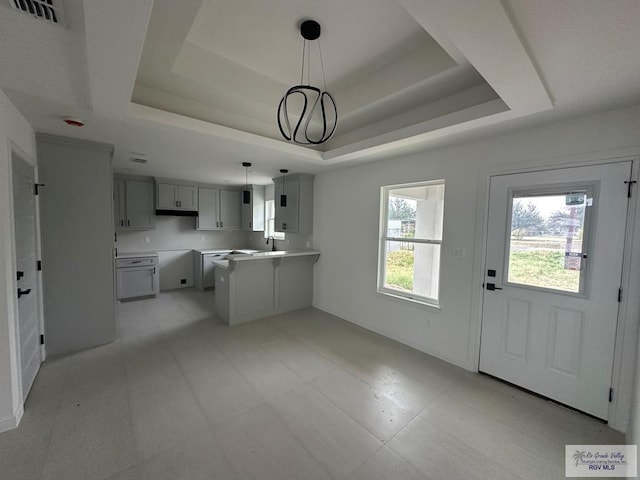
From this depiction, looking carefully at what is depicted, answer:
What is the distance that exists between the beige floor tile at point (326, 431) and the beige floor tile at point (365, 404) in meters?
0.07

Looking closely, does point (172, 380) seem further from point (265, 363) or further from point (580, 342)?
point (580, 342)

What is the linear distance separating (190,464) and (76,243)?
2709mm

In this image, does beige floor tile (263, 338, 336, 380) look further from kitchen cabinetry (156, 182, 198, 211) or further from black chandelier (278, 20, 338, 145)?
kitchen cabinetry (156, 182, 198, 211)

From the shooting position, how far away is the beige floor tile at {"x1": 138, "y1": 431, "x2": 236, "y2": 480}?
1554 millimetres

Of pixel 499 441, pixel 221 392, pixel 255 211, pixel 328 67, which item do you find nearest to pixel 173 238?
pixel 255 211

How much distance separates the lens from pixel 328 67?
2221mm

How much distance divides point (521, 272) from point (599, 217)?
700mm

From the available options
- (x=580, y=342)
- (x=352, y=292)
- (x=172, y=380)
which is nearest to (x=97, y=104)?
(x=172, y=380)

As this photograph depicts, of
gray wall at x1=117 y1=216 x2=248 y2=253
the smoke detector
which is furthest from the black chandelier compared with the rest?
gray wall at x1=117 y1=216 x2=248 y2=253

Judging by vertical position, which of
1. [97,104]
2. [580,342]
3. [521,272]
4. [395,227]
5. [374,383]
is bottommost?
[374,383]

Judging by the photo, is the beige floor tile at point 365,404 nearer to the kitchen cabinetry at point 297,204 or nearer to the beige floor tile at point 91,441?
the beige floor tile at point 91,441

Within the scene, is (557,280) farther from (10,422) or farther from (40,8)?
(10,422)

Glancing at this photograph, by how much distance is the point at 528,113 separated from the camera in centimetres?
201

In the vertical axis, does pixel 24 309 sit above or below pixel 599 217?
below
